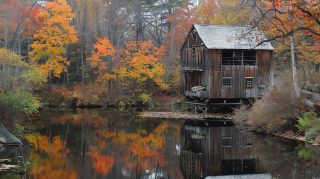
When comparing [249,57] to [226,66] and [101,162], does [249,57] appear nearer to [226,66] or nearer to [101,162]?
[226,66]

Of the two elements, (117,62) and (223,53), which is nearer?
(223,53)

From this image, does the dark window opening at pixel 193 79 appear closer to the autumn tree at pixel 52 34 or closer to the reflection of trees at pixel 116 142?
the reflection of trees at pixel 116 142

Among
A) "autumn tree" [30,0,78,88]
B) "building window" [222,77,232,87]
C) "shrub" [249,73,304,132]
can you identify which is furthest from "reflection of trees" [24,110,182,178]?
"building window" [222,77,232,87]

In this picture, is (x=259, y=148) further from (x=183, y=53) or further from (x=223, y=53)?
(x=183, y=53)

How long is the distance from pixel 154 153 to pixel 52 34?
2540cm

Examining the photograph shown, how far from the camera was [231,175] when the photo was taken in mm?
15594

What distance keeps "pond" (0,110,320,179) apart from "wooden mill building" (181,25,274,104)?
7.86 m

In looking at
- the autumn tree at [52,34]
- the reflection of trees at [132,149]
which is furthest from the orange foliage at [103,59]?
the reflection of trees at [132,149]

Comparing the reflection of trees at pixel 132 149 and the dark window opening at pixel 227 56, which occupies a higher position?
the dark window opening at pixel 227 56

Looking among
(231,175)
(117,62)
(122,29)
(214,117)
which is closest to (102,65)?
(117,62)

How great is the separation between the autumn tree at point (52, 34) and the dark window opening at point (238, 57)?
47.6 ft

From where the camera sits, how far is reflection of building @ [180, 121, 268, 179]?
642 inches

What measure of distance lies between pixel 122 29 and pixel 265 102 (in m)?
25.9

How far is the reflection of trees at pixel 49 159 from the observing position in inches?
607
